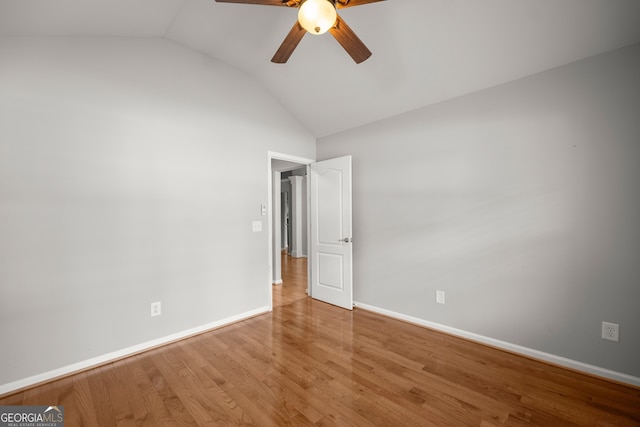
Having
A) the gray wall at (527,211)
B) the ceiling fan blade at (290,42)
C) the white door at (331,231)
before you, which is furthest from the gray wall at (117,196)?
the gray wall at (527,211)

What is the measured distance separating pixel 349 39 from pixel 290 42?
1.37 ft

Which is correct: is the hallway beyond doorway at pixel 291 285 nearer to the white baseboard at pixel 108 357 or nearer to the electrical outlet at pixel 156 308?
the white baseboard at pixel 108 357

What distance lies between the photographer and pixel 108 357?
2379mm

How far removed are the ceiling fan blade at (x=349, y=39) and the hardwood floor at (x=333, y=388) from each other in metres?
2.47

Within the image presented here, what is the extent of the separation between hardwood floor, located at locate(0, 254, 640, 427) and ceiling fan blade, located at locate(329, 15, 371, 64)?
8.09 feet

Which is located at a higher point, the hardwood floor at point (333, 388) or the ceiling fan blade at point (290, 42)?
the ceiling fan blade at point (290, 42)

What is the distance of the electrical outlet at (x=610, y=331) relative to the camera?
6.75ft

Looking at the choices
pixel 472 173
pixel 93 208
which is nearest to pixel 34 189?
pixel 93 208

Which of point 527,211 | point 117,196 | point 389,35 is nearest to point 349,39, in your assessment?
point 389,35

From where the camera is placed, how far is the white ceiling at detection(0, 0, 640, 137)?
195 centimetres

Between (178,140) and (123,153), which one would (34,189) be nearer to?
(123,153)

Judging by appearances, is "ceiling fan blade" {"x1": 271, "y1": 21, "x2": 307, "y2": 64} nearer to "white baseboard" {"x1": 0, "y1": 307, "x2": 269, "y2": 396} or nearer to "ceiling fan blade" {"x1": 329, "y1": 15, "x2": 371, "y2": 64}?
"ceiling fan blade" {"x1": 329, "y1": 15, "x2": 371, "y2": 64}

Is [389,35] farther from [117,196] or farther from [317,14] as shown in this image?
[117,196]

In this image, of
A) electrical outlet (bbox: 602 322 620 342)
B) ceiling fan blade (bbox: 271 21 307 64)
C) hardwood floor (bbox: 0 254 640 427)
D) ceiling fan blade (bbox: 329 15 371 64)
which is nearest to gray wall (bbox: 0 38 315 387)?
hardwood floor (bbox: 0 254 640 427)
